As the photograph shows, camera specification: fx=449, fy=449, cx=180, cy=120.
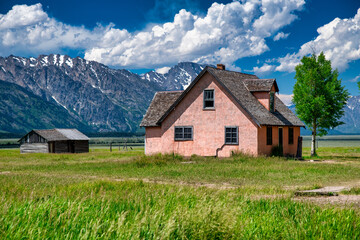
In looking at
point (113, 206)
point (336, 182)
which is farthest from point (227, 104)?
A: point (113, 206)

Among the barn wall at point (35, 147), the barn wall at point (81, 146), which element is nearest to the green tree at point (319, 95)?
the barn wall at point (81, 146)

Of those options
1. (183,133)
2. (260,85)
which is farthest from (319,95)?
(183,133)

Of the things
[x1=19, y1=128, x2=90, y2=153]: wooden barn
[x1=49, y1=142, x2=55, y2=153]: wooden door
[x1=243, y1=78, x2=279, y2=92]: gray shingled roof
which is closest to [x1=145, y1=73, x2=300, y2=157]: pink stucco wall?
[x1=243, y1=78, x2=279, y2=92]: gray shingled roof

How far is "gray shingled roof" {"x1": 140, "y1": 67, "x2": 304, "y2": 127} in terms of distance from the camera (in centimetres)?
3584

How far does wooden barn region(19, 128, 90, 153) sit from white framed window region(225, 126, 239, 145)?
4339cm

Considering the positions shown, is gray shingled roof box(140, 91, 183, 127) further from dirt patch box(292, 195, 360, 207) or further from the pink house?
dirt patch box(292, 195, 360, 207)

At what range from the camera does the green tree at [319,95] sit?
143 feet

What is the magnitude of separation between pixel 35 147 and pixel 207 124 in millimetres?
46270

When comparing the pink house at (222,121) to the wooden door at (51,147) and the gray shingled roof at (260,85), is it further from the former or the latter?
the wooden door at (51,147)

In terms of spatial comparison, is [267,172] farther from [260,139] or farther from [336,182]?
[260,139]

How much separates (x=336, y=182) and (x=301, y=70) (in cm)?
2741

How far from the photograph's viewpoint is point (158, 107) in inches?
1699

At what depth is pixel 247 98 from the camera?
122 feet

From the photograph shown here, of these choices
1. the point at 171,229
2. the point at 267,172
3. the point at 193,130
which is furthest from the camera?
the point at 193,130
